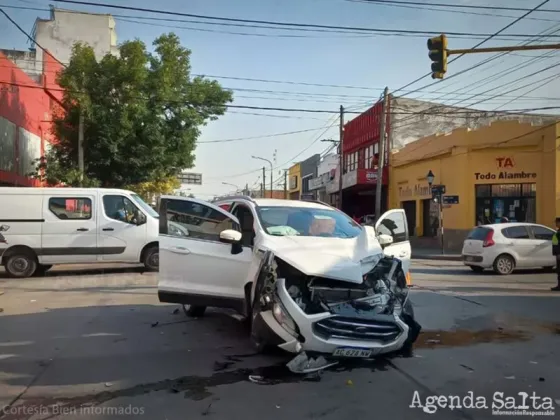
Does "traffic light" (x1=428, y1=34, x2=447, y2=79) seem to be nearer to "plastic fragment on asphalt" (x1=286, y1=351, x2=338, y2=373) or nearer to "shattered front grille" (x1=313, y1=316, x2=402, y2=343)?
"shattered front grille" (x1=313, y1=316, x2=402, y2=343)

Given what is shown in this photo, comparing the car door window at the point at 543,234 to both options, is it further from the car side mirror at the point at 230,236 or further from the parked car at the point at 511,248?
the car side mirror at the point at 230,236

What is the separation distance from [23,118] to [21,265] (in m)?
12.3

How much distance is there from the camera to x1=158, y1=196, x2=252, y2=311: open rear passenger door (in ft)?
23.8

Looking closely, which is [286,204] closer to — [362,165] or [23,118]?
[23,118]

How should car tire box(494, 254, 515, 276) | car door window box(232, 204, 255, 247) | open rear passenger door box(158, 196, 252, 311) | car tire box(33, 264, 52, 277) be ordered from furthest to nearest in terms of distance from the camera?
car tire box(494, 254, 515, 276), car tire box(33, 264, 52, 277), car door window box(232, 204, 255, 247), open rear passenger door box(158, 196, 252, 311)

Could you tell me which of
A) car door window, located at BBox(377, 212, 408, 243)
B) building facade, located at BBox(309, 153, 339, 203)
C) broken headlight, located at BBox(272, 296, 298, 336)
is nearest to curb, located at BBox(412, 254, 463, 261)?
car door window, located at BBox(377, 212, 408, 243)

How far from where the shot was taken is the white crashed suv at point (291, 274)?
17.9 ft

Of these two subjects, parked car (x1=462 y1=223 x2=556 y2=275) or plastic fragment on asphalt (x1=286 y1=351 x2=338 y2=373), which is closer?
plastic fragment on asphalt (x1=286 y1=351 x2=338 y2=373)

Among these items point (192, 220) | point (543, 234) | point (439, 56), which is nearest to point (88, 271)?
point (192, 220)

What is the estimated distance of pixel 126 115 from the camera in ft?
77.3

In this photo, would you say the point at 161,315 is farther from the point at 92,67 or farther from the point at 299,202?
the point at 92,67

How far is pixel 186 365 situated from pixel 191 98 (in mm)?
22087

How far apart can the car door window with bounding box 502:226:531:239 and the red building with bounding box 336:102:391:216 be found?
1920 cm

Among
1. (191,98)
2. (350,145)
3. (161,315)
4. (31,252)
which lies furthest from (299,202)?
(350,145)
